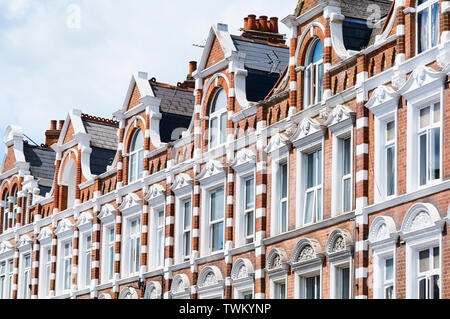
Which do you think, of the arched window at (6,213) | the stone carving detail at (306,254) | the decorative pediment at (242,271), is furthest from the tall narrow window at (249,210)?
the arched window at (6,213)

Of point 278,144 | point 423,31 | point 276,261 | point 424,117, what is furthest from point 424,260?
point 278,144

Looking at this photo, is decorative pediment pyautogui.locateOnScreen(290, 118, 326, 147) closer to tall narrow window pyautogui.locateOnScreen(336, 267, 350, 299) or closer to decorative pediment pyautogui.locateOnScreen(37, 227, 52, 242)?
tall narrow window pyautogui.locateOnScreen(336, 267, 350, 299)

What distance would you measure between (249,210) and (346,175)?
4.96m

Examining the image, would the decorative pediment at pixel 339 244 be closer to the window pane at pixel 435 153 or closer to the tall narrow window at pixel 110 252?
the window pane at pixel 435 153

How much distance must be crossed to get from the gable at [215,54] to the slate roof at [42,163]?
1469 centimetres

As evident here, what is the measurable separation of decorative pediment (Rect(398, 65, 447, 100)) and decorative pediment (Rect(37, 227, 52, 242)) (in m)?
21.8

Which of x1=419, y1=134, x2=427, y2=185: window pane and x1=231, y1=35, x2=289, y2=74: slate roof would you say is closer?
x1=419, y1=134, x2=427, y2=185: window pane

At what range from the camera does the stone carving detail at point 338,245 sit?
2986cm

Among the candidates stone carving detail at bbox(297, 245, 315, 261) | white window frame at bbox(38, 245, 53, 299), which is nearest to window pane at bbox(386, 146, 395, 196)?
stone carving detail at bbox(297, 245, 315, 261)

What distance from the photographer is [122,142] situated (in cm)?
4244

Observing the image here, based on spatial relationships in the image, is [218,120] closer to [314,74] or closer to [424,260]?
[314,74]

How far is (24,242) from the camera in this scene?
160ft

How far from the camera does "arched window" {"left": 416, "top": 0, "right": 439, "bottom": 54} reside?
90.8ft
